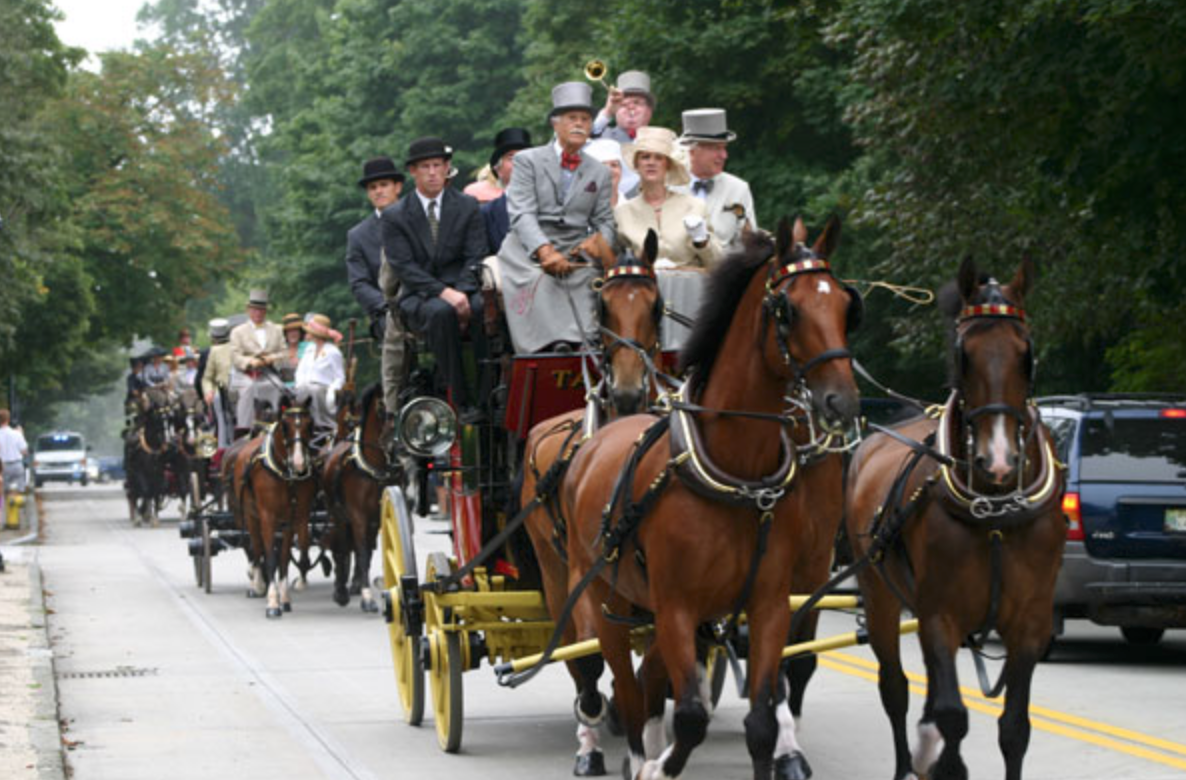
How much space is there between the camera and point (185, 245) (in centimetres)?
6284

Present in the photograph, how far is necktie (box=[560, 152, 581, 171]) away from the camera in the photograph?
11633mm

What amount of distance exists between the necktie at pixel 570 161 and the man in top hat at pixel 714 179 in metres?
0.59

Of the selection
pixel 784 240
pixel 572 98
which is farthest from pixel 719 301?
pixel 572 98

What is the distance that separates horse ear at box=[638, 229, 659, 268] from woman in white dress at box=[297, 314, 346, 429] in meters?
12.2

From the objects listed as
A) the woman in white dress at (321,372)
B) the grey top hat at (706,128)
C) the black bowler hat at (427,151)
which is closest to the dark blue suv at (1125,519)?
the grey top hat at (706,128)

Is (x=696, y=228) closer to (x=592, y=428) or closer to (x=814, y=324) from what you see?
(x=592, y=428)

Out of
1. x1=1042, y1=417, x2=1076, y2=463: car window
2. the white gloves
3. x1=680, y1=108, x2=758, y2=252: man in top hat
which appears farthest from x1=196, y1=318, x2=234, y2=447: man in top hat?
the white gloves

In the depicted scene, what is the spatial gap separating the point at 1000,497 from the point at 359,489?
41.5 feet

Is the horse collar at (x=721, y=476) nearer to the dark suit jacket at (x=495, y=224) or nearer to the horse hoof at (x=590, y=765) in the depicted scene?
Answer: the horse hoof at (x=590, y=765)

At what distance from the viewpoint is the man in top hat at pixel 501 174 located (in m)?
13.1

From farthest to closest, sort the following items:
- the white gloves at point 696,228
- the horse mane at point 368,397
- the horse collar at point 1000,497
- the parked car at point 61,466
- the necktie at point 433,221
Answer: the parked car at point 61,466 → the horse mane at point 368,397 → the necktie at point 433,221 → the white gloves at point 696,228 → the horse collar at point 1000,497

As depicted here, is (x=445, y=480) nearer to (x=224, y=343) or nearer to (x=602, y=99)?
(x=224, y=343)

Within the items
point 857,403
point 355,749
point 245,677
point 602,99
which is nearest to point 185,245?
point 602,99

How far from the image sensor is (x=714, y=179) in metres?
11.8
